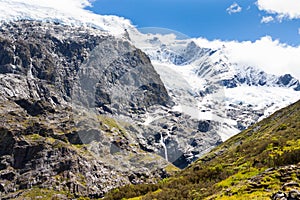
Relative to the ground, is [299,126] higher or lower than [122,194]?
higher

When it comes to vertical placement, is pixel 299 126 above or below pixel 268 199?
above

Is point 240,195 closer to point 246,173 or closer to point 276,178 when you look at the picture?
point 276,178

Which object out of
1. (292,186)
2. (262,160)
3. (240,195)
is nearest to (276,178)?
(240,195)

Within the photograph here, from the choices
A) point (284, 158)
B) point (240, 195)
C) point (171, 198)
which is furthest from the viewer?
point (171, 198)

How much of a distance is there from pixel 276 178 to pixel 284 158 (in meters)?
20.2

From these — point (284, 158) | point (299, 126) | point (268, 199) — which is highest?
point (299, 126)

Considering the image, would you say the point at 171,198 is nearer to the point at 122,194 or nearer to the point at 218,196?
the point at 218,196

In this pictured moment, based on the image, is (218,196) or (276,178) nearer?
(276,178)

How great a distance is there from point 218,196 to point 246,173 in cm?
2515

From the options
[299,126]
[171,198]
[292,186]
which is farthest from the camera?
[299,126]

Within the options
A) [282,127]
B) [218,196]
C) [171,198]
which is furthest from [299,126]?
[218,196]

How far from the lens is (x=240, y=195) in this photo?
55906mm

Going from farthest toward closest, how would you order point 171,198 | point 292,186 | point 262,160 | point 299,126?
point 299,126 → point 262,160 → point 171,198 → point 292,186

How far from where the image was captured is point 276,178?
56.8 meters
